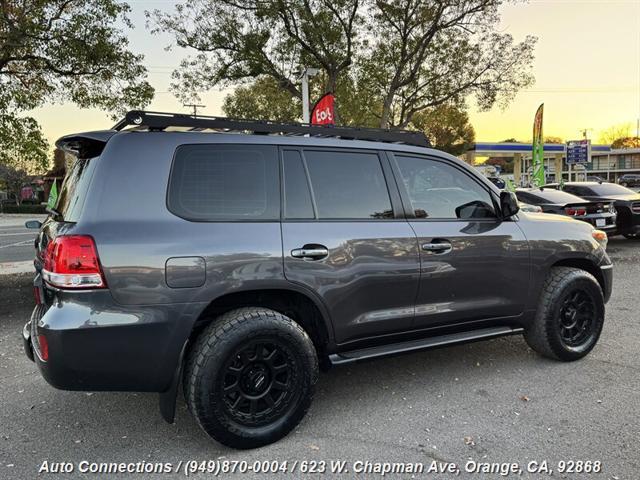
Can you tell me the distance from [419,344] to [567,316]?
150cm

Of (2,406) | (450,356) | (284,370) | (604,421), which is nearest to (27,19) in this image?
(2,406)

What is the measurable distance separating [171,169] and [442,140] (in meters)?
51.5

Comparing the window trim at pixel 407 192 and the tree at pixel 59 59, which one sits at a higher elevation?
the tree at pixel 59 59

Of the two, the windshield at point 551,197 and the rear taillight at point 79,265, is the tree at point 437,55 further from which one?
the rear taillight at point 79,265


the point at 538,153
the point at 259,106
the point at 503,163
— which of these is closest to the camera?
the point at 538,153

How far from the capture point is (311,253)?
2.93 m

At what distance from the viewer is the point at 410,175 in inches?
139

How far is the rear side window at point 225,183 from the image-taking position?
275 cm

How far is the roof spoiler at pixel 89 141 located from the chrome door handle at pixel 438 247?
2124 mm

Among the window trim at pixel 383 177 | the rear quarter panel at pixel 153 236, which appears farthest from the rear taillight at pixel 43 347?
the window trim at pixel 383 177

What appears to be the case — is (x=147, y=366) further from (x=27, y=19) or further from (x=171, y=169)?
(x=27, y=19)

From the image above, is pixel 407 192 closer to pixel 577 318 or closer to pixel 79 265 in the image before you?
pixel 577 318

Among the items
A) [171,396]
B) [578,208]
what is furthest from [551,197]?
[171,396]

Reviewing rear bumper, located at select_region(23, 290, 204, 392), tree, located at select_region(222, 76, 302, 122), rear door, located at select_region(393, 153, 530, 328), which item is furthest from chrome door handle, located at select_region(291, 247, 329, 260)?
tree, located at select_region(222, 76, 302, 122)
